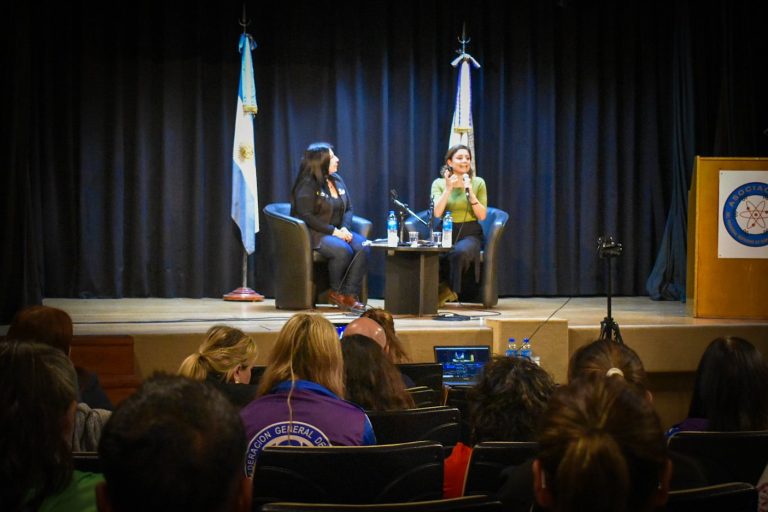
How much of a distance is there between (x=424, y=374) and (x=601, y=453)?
244cm

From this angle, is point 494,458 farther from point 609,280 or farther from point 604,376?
point 609,280

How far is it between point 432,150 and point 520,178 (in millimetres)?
827

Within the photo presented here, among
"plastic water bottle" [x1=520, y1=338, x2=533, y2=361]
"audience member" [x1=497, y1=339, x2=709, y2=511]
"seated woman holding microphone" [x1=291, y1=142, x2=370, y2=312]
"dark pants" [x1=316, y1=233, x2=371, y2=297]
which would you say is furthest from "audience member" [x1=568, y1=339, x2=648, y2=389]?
"dark pants" [x1=316, y1=233, x2=371, y2=297]

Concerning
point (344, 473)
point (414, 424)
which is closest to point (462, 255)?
point (414, 424)

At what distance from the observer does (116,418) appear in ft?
3.59

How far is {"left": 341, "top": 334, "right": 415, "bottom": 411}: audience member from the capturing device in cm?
273

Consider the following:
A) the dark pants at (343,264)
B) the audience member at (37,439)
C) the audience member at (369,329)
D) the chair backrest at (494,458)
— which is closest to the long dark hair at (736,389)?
the chair backrest at (494,458)

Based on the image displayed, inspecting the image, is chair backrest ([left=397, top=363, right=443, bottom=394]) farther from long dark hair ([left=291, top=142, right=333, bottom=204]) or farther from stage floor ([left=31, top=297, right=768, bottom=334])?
long dark hair ([left=291, top=142, right=333, bottom=204])

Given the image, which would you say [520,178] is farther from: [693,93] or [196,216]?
[196,216]

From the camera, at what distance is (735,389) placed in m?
2.30

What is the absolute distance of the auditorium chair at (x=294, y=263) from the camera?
6.06 metres

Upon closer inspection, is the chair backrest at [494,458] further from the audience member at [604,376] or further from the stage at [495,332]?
the stage at [495,332]

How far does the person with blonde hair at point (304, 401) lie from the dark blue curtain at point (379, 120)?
4646 mm

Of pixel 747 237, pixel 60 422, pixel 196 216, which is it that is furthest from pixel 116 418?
pixel 196 216
